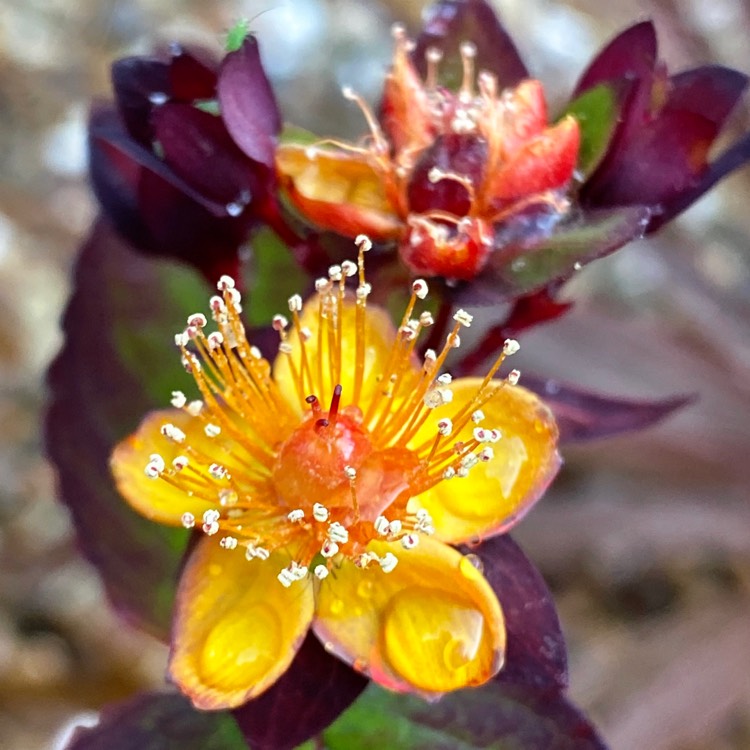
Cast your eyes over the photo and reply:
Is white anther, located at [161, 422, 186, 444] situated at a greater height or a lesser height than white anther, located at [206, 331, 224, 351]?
lesser

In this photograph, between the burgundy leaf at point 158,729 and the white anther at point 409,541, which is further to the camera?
the burgundy leaf at point 158,729

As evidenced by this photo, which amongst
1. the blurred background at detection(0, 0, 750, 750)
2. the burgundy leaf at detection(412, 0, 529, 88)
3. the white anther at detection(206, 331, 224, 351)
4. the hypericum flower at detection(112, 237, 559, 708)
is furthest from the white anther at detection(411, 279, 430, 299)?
the blurred background at detection(0, 0, 750, 750)

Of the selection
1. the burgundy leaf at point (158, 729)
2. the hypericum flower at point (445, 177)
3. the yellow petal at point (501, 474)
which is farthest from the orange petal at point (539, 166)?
the burgundy leaf at point (158, 729)

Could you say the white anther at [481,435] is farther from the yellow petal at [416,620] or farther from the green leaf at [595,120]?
the green leaf at [595,120]

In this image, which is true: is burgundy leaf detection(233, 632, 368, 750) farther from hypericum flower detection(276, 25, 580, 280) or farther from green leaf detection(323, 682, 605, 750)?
hypericum flower detection(276, 25, 580, 280)

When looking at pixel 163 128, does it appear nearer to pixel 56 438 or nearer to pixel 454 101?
pixel 454 101

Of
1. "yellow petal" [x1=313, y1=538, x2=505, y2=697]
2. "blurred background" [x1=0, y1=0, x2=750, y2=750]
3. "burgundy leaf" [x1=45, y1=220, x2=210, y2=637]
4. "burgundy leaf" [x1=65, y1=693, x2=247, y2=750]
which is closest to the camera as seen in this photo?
"yellow petal" [x1=313, y1=538, x2=505, y2=697]

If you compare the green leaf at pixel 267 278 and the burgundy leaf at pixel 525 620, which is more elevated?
the burgundy leaf at pixel 525 620
